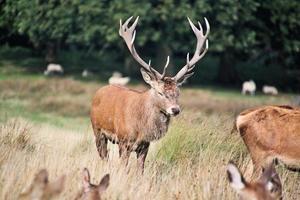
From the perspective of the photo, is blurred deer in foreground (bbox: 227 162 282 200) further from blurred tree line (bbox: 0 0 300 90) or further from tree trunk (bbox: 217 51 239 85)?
tree trunk (bbox: 217 51 239 85)

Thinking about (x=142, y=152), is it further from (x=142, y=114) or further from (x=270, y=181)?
(x=270, y=181)

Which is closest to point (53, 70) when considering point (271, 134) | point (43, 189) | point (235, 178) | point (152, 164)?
point (152, 164)

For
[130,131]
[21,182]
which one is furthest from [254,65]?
[21,182]

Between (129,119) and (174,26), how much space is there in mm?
18035

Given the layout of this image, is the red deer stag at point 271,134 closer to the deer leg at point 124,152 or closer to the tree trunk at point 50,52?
the deer leg at point 124,152

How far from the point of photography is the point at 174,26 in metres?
26.6

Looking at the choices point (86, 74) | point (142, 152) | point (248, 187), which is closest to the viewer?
point (248, 187)

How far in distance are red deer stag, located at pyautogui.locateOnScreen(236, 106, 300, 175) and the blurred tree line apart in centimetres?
1775

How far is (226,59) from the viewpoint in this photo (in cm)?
3127

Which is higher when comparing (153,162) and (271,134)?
(271,134)

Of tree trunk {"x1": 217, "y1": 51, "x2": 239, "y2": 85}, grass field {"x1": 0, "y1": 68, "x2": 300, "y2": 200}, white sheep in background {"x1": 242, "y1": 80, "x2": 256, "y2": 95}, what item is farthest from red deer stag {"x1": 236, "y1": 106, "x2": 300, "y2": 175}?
tree trunk {"x1": 217, "y1": 51, "x2": 239, "y2": 85}

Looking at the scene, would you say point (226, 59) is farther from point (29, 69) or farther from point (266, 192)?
point (266, 192)

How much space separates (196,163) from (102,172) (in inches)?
60.9

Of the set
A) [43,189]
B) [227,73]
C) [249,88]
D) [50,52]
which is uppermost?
[43,189]
